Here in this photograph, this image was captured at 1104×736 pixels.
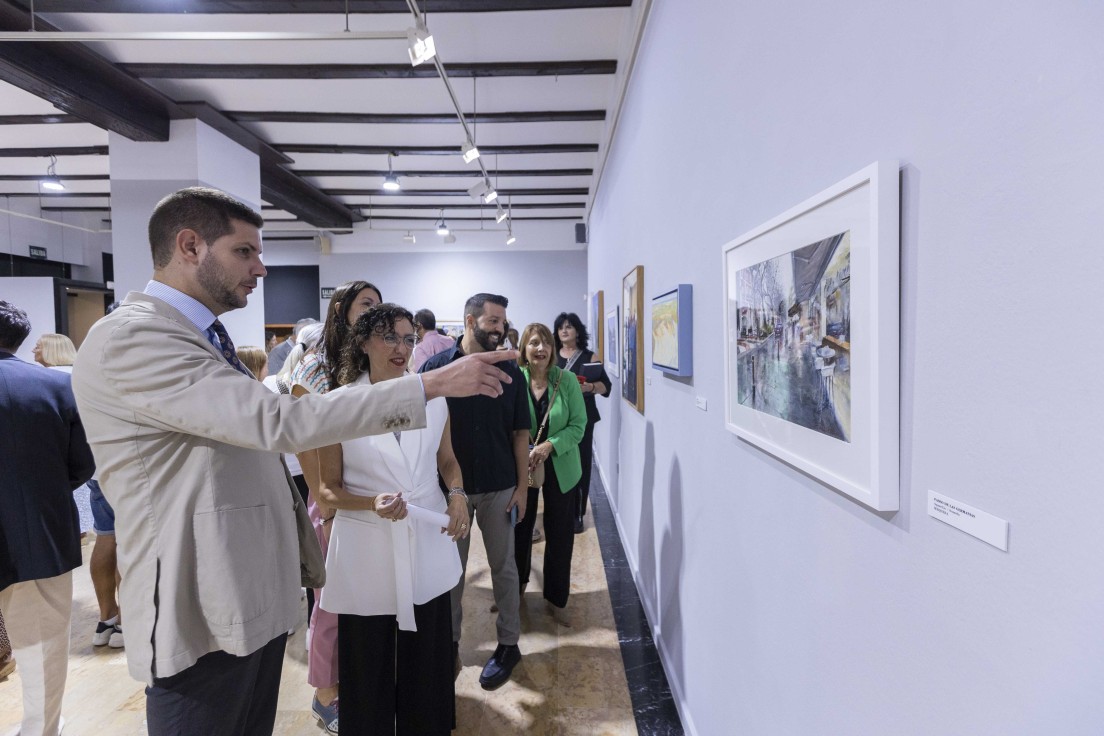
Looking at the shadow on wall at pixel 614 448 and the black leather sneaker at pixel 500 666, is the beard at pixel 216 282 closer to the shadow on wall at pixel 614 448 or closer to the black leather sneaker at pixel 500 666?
the black leather sneaker at pixel 500 666

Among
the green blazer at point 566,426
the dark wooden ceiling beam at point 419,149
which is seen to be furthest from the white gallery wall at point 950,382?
the dark wooden ceiling beam at point 419,149

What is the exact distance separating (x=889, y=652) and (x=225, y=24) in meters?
5.10

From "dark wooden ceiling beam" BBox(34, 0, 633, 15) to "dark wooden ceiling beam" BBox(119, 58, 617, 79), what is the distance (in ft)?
2.73

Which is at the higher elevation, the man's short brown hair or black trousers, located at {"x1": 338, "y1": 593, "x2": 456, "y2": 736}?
the man's short brown hair

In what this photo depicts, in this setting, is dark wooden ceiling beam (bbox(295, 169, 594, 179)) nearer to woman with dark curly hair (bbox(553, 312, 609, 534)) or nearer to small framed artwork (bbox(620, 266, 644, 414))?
woman with dark curly hair (bbox(553, 312, 609, 534))

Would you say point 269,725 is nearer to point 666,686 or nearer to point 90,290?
point 666,686

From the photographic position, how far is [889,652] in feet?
3.02

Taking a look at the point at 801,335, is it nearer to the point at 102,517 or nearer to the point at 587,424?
the point at 587,424

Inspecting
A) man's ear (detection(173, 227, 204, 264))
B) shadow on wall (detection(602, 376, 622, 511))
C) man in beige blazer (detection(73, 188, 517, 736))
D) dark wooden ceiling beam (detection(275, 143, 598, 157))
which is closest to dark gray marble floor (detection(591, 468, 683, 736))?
shadow on wall (detection(602, 376, 622, 511))

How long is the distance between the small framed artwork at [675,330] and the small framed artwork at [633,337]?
623 millimetres

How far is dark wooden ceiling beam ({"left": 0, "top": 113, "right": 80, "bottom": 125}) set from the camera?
5.36m

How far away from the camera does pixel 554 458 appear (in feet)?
10.7

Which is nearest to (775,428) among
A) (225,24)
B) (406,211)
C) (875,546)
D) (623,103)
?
(875,546)

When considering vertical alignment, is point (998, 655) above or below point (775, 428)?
below
